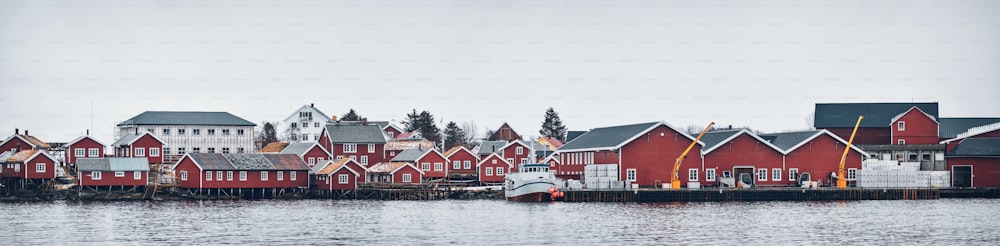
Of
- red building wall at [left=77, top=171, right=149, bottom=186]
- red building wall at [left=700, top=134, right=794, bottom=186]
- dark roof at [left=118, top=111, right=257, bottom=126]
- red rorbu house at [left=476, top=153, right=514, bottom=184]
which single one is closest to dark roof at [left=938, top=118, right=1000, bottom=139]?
red building wall at [left=700, top=134, right=794, bottom=186]

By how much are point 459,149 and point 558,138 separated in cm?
5893

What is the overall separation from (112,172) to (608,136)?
3482 cm

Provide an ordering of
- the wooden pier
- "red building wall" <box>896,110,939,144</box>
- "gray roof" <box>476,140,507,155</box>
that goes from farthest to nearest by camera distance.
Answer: "gray roof" <box>476,140,507,155</box>, "red building wall" <box>896,110,939,144</box>, the wooden pier

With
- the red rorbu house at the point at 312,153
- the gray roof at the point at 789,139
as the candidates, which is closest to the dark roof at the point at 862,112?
the gray roof at the point at 789,139

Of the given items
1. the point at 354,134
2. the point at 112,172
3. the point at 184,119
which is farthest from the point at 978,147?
the point at 184,119

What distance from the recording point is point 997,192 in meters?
92.1

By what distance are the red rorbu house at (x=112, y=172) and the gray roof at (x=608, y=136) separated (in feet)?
99.9

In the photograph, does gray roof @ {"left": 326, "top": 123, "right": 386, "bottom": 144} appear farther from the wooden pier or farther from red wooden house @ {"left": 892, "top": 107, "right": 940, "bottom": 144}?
red wooden house @ {"left": 892, "top": 107, "right": 940, "bottom": 144}

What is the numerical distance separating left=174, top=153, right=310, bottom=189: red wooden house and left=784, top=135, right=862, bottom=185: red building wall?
35.2 m

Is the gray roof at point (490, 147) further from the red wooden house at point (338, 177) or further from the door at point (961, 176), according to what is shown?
the door at point (961, 176)

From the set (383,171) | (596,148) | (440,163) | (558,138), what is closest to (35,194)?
(383,171)

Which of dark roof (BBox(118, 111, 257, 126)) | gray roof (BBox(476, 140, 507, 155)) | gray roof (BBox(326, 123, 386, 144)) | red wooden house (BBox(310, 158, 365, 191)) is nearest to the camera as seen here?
red wooden house (BBox(310, 158, 365, 191))

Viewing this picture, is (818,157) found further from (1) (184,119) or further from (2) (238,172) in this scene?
(1) (184,119)

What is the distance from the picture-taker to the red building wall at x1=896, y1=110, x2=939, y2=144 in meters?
104
